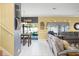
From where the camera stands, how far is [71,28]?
49.2ft

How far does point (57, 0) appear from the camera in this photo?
288 cm

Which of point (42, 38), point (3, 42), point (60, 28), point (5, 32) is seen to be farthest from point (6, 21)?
point (60, 28)

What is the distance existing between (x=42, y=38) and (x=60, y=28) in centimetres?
204

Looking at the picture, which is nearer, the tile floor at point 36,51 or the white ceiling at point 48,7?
the tile floor at point 36,51

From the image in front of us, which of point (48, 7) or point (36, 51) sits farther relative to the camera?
point (48, 7)

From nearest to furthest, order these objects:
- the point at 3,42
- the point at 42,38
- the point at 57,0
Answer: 1. the point at 57,0
2. the point at 3,42
3. the point at 42,38

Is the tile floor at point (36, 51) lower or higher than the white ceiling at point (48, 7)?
lower

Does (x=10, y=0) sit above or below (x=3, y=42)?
above

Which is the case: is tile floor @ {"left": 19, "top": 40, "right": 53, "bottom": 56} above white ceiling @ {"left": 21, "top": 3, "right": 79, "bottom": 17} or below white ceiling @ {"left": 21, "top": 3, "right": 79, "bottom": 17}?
below

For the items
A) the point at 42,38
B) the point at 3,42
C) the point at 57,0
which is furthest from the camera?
the point at 42,38

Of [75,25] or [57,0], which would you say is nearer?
[57,0]

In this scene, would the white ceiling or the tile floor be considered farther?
the white ceiling

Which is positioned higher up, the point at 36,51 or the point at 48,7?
the point at 48,7

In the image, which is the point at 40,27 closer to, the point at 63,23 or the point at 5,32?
the point at 63,23
